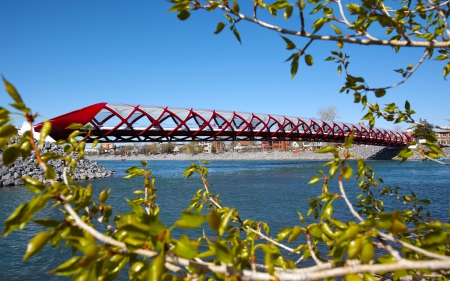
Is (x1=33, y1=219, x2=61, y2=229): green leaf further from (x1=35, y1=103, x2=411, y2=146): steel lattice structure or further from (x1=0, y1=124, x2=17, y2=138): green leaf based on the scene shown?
(x1=35, y1=103, x2=411, y2=146): steel lattice structure

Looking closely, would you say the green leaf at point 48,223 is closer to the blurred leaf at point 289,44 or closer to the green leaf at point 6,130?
the green leaf at point 6,130

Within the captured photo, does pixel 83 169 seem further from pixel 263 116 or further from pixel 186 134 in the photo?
pixel 263 116

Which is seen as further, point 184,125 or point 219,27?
point 184,125

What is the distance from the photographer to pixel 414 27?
9.11 feet

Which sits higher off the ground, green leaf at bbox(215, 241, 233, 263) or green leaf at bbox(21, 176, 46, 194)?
green leaf at bbox(21, 176, 46, 194)

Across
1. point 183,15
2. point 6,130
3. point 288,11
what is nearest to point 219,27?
point 183,15

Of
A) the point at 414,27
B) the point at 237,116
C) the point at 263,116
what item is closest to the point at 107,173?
the point at 237,116

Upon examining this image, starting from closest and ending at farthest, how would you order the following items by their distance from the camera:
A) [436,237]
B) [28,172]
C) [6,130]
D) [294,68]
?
[6,130], [436,237], [294,68], [28,172]

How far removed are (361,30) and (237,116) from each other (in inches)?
1246

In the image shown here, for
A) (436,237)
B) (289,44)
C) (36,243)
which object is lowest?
(436,237)

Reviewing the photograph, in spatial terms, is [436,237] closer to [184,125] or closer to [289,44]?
[289,44]

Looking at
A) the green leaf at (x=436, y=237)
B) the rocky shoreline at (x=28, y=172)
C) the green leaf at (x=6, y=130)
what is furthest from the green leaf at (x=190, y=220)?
the rocky shoreline at (x=28, y=172)

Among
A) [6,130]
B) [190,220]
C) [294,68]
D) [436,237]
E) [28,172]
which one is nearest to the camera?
[190,220]

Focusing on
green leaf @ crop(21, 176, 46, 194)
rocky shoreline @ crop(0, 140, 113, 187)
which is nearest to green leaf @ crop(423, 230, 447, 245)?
green leaf @ crop(21, 176, 46, 194)
